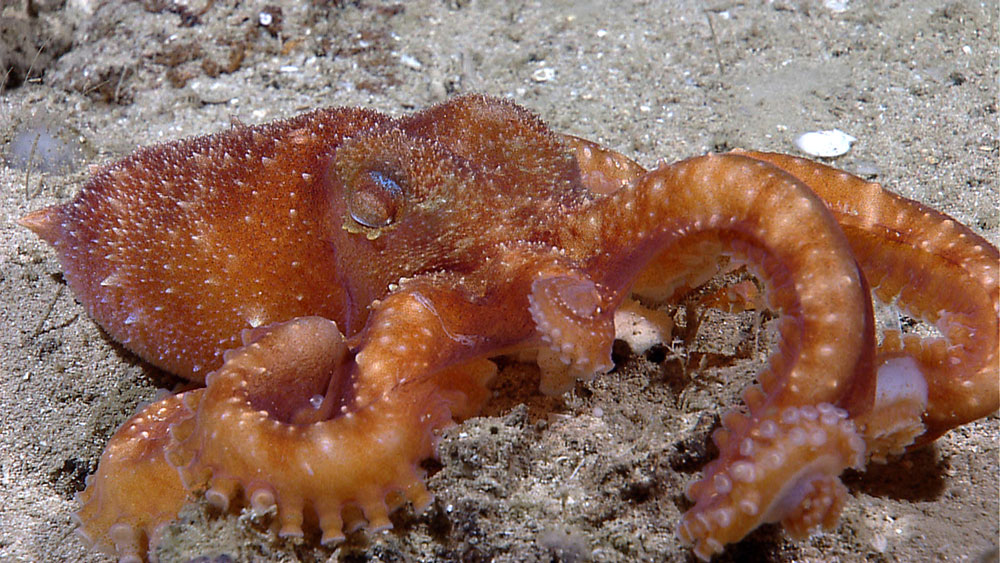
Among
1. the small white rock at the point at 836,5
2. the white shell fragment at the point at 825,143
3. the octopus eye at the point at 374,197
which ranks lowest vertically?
the white shell fragment at the point at 825,143

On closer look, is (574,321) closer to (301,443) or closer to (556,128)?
(301,443)

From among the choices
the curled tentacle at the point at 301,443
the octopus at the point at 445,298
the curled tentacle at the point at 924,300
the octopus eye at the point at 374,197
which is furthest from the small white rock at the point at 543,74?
the curled tentacle at the point at 301,443

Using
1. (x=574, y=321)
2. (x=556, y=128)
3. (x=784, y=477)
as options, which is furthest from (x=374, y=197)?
(x=556, y=128)

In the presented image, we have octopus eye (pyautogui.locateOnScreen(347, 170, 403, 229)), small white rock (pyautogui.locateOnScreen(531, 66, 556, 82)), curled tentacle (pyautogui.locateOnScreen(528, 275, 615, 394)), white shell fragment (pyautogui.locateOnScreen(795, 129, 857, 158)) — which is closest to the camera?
curled tentacle (pyautogui.locateOnScreen(528, 275, 615, 394))

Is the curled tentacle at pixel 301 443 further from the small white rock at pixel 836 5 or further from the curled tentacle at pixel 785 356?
the small white rock at pixel 836 5

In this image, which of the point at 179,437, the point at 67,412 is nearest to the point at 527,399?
the point at 179,437

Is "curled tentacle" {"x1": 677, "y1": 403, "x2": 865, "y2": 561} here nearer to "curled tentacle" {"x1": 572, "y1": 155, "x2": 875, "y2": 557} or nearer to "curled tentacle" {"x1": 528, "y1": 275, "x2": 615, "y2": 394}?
"curled tentacle" {"x1": 572, "y1": 155, "x2": 875, "y2": 557}


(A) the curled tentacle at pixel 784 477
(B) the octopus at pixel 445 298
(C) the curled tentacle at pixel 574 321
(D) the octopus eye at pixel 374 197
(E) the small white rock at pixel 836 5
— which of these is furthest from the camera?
(E) the small white rock at pixel 836 5

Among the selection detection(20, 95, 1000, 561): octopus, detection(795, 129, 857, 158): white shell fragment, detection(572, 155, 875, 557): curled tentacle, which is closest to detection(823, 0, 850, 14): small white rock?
detection(795, 129, 857, 158): white shell fragment
